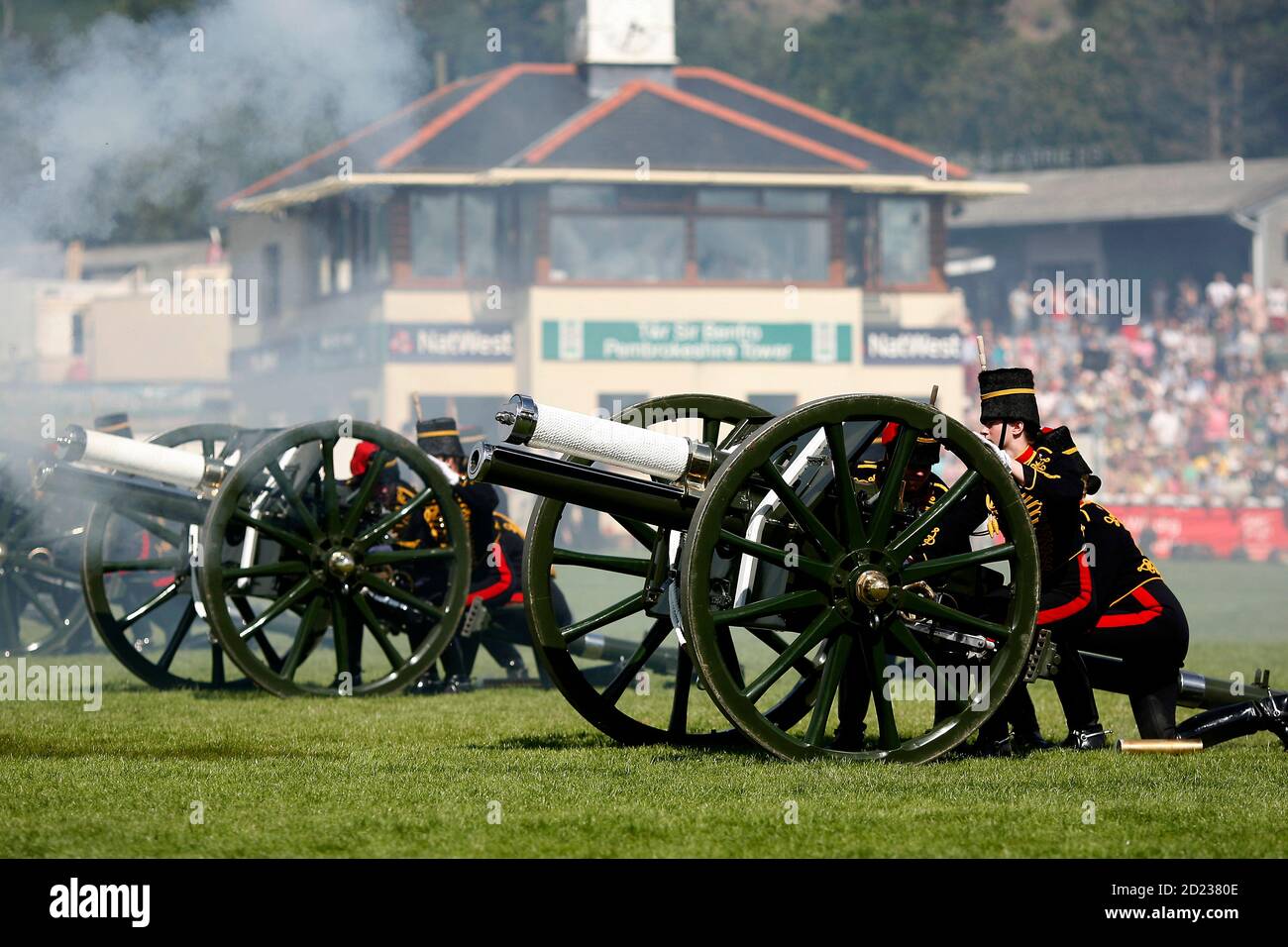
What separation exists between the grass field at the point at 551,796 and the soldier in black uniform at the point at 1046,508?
0.34 metres

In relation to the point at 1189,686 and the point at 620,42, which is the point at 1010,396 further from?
the point at 620,42

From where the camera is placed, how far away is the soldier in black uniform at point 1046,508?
7543 mm

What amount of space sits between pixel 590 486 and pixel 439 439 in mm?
4268

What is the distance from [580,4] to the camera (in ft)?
113

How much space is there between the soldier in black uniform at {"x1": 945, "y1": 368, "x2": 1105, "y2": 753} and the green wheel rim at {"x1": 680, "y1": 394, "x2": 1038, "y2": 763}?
1.04 feet

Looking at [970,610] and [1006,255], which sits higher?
[1006,255]

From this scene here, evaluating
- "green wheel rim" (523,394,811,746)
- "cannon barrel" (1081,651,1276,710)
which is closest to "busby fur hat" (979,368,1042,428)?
"green wheel rim" (523,394,811,746)

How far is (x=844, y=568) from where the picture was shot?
23.1ft

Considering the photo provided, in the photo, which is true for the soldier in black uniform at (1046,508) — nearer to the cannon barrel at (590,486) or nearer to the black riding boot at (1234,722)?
the black riding boot at (1234,722)

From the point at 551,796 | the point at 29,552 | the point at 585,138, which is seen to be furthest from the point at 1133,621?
the point at 585,138

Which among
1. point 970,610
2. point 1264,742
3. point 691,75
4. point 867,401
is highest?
point 691,75

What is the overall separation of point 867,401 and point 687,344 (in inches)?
994
